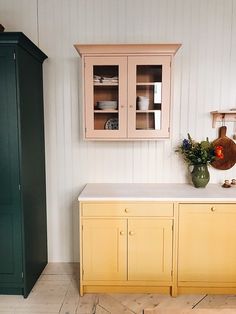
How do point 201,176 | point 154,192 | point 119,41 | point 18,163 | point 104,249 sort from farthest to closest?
1. point 119,41
2. point 201,176
3. point 154,192
4. point 104,249
5. point 18,163

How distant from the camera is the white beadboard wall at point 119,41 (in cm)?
249

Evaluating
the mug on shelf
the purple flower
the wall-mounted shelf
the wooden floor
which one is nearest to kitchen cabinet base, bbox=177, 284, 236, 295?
the wooden floor

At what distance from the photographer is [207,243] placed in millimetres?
2129

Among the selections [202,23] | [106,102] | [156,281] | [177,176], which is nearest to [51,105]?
[106,102]

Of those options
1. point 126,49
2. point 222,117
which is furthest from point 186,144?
point 126,49

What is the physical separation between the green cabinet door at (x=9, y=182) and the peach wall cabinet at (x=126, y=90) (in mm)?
591

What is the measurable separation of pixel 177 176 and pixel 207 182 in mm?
316

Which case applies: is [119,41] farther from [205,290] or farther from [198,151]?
[205,290]

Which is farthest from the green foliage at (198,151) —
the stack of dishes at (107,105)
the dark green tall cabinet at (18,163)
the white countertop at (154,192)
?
the dark green tall cabinet at (18,163)

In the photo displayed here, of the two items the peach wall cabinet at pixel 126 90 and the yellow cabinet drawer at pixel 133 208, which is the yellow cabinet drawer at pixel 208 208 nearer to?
the yellow cabinet drawer at pixel 133 208

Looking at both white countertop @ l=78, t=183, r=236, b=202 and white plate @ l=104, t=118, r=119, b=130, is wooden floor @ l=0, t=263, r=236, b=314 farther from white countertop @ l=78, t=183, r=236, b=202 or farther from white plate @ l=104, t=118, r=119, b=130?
white plate @ l=104, t=118, r=119, b=130

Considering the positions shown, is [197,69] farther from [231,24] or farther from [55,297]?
[55,297]

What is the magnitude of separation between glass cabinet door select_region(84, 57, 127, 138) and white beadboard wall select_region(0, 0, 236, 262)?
329 millimetres

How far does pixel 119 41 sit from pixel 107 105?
71cm
